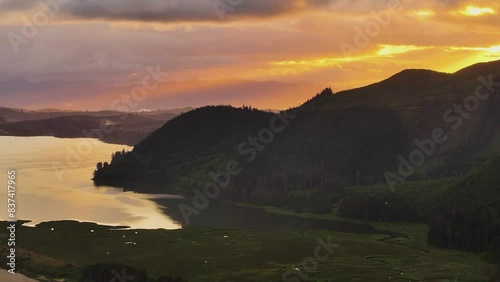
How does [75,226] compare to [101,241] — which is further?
[75,226]

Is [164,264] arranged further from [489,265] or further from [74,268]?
[489,265]

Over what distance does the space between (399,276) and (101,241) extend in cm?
8163

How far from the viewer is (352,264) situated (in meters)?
152

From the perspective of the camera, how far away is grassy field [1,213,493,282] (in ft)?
455

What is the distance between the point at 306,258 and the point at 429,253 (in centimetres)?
3736

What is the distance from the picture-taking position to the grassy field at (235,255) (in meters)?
139

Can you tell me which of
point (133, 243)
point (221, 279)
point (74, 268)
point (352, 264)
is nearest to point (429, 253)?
point (352, 264)

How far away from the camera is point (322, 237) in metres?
196

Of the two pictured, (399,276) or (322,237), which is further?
(322,237)

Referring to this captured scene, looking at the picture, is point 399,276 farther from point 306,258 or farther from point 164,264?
point 164,264

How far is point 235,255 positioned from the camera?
6398 inches

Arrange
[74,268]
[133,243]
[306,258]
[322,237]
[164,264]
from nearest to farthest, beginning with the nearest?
[74,268]
[164,264]
[306,258]
[133,243]
[322,237]

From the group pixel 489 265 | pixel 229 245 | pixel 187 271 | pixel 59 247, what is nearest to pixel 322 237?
pixel 229 245

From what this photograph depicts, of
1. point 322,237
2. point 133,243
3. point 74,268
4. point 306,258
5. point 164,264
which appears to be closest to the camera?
point 74,268
